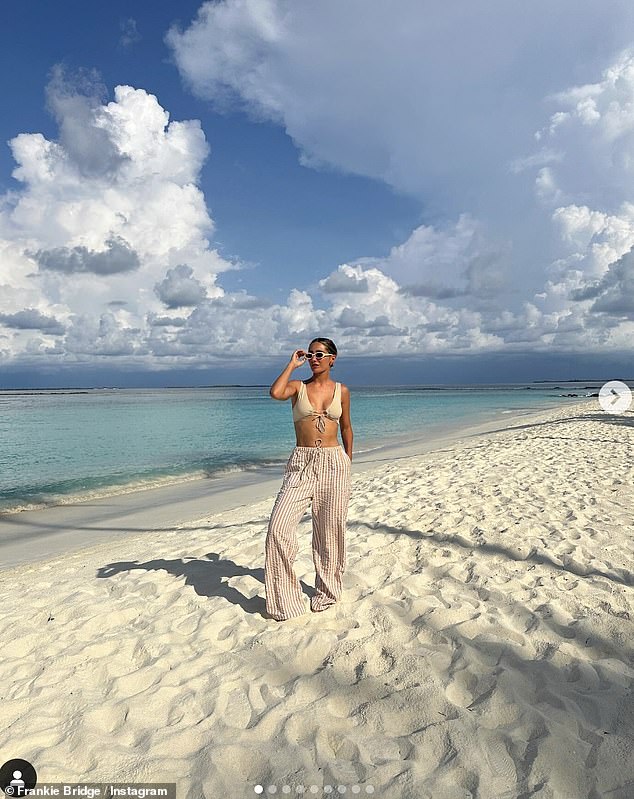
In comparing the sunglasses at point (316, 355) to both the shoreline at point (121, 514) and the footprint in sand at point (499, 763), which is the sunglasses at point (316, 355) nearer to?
the footprint in sand at point (499, 763)

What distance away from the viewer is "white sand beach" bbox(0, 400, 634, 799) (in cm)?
260

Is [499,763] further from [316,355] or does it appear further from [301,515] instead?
[316,355]

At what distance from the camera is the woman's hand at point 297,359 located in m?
3.97

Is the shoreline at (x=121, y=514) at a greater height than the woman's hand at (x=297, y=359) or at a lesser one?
lesser

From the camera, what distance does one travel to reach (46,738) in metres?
2.92

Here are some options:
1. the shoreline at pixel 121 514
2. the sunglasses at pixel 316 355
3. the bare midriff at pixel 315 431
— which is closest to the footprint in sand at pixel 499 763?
the bare midriff at pixel 315 431

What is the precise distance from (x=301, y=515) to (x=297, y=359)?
3.84 feet

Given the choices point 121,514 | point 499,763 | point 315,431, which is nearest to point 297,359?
point 315,431

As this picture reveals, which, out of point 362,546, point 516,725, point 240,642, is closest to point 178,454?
point 362,546

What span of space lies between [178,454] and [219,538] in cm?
1587

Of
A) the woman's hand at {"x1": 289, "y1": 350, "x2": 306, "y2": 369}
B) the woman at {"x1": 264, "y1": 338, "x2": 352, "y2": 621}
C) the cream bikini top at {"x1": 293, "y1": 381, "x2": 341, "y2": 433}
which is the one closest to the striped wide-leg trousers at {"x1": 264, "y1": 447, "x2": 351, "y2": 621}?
the woman at {"x1": 264, "y1": 338, "x2": 352, "y2": 621}

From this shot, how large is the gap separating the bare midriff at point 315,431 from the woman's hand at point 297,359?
0.41m

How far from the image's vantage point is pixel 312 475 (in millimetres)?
4023

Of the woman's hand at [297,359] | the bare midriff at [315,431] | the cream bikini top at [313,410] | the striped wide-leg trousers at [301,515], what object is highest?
the woman's hand at [297,359]
